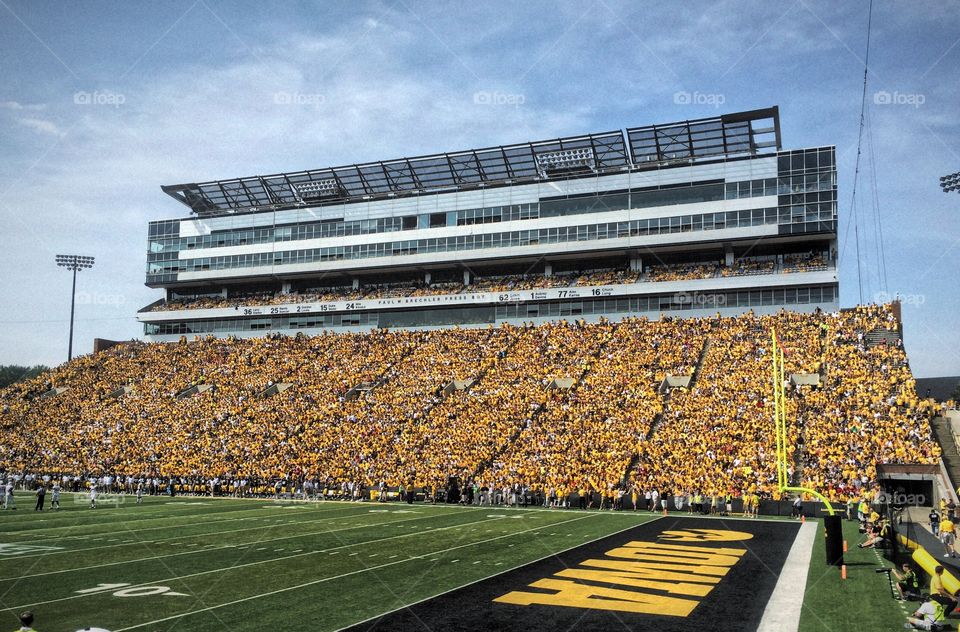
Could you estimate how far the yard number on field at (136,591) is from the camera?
49.3 feet

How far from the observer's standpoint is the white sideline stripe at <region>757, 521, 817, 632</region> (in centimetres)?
1273

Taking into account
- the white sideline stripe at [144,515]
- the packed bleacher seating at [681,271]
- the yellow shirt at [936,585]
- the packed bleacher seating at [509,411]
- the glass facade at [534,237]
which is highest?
the glass facade at [534,237]

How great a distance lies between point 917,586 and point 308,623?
11512 millimetres

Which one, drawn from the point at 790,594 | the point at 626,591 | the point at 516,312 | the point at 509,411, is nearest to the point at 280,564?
the point at 626,591

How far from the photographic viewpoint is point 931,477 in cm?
3086

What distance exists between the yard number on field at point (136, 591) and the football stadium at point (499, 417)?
0.17 metres

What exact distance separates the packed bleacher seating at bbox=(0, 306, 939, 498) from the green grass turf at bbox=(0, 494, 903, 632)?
576cm

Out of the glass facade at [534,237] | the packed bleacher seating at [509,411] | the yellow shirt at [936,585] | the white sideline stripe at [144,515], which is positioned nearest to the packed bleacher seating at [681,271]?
the glass facade at [534,237]

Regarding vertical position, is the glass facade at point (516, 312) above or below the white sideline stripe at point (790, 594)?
above

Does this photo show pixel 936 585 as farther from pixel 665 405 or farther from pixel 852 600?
pixel 665 405

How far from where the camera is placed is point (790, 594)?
1516cm

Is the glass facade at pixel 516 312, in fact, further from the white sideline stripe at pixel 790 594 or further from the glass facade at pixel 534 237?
the white sideline stripe at pixel 790 594

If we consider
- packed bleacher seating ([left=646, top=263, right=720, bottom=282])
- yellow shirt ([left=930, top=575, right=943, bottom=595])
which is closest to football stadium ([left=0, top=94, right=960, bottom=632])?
yellow shirt ([left=930, top=575, right=943, bottom=595])

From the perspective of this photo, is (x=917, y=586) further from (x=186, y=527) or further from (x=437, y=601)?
(x=186, y=527)
